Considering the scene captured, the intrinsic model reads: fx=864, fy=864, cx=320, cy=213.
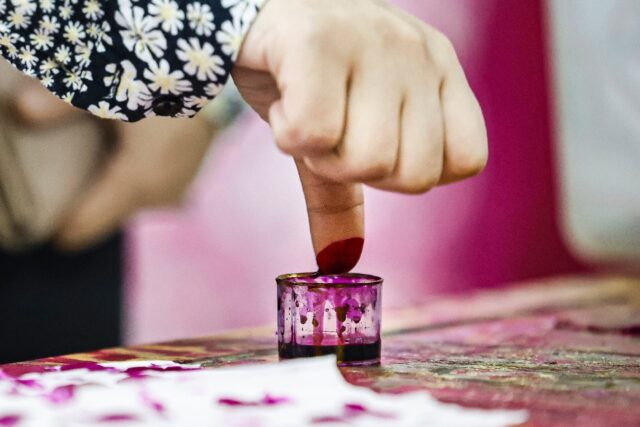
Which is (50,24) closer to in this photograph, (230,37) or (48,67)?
(48,67)

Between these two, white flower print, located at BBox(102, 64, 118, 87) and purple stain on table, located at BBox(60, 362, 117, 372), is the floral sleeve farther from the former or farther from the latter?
purple stain on table, located at BBox(60, 362, 117, 372)

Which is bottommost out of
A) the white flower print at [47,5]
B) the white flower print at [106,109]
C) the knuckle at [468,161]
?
the knuckle at [468,161]

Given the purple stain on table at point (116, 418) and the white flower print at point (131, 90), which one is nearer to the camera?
the purple stain on table at point (116, 418)

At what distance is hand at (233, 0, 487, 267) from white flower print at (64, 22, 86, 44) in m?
0.15

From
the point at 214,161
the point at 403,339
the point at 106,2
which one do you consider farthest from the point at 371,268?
the point at 106,2

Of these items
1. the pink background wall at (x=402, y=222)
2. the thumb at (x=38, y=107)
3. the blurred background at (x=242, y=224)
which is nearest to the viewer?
the thumb at (x=38, y=107)

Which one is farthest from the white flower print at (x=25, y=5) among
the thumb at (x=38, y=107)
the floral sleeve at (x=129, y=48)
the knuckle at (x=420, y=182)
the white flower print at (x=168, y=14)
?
the thumb at (x=38, y=107)

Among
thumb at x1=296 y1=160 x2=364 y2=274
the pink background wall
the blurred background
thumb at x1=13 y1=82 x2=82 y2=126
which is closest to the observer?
thumb at x1=296 y1=160 x2=364 y2=274

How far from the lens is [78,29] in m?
0.77

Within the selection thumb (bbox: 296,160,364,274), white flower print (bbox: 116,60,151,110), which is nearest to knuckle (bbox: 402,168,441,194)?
thumb (bbox: 296,160,364,274)

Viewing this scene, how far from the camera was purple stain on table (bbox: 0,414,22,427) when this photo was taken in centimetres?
60

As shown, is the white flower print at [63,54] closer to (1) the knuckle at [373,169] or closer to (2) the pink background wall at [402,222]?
(1) the knuckle at [373,169]

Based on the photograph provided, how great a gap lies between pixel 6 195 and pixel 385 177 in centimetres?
118

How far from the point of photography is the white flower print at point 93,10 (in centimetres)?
75
